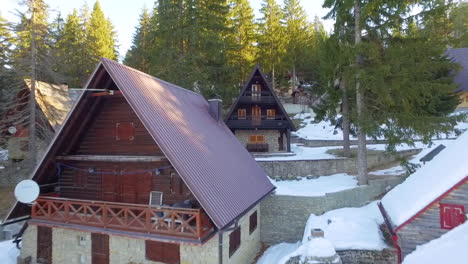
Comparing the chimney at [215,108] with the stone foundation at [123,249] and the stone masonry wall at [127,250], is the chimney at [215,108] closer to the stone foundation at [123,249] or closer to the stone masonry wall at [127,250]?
the stone foundation at [123,249]

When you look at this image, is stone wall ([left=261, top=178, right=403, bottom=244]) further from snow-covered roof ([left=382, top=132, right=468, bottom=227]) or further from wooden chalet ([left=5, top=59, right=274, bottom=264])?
snow-covered roof ([left=382, top=132, right=468, bottom=227])

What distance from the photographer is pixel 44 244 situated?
11.8 metres

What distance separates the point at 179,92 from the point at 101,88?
3707 millimetres

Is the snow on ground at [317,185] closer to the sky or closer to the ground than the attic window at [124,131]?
closer to the ground

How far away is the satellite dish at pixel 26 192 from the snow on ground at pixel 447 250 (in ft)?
38.1

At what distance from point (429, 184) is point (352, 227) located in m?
3.18

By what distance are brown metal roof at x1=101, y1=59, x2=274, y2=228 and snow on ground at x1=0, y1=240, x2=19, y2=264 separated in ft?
30.0

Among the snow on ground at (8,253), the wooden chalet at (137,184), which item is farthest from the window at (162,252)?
the snow on ground at (8,253)

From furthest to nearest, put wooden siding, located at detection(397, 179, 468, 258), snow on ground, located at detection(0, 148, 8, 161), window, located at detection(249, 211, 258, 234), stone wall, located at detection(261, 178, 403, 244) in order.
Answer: snow on ground, located at detection(0, 148, 8, 161)
stone wall, located at detection(261, 178, 403, 244)
window, located at detection(249, 211, 258, 234)
wooden siding, located at detection(397, 179, 468, 258)

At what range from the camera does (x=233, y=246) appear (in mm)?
10812

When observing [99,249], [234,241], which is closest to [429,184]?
[234,241]

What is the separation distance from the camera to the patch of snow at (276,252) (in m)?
12.5

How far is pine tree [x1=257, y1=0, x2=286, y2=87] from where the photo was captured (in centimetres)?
3875

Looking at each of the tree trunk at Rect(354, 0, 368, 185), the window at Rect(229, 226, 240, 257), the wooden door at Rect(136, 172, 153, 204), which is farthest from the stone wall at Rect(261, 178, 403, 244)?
the wooden door at Rect(136, 172, 153, 204)
